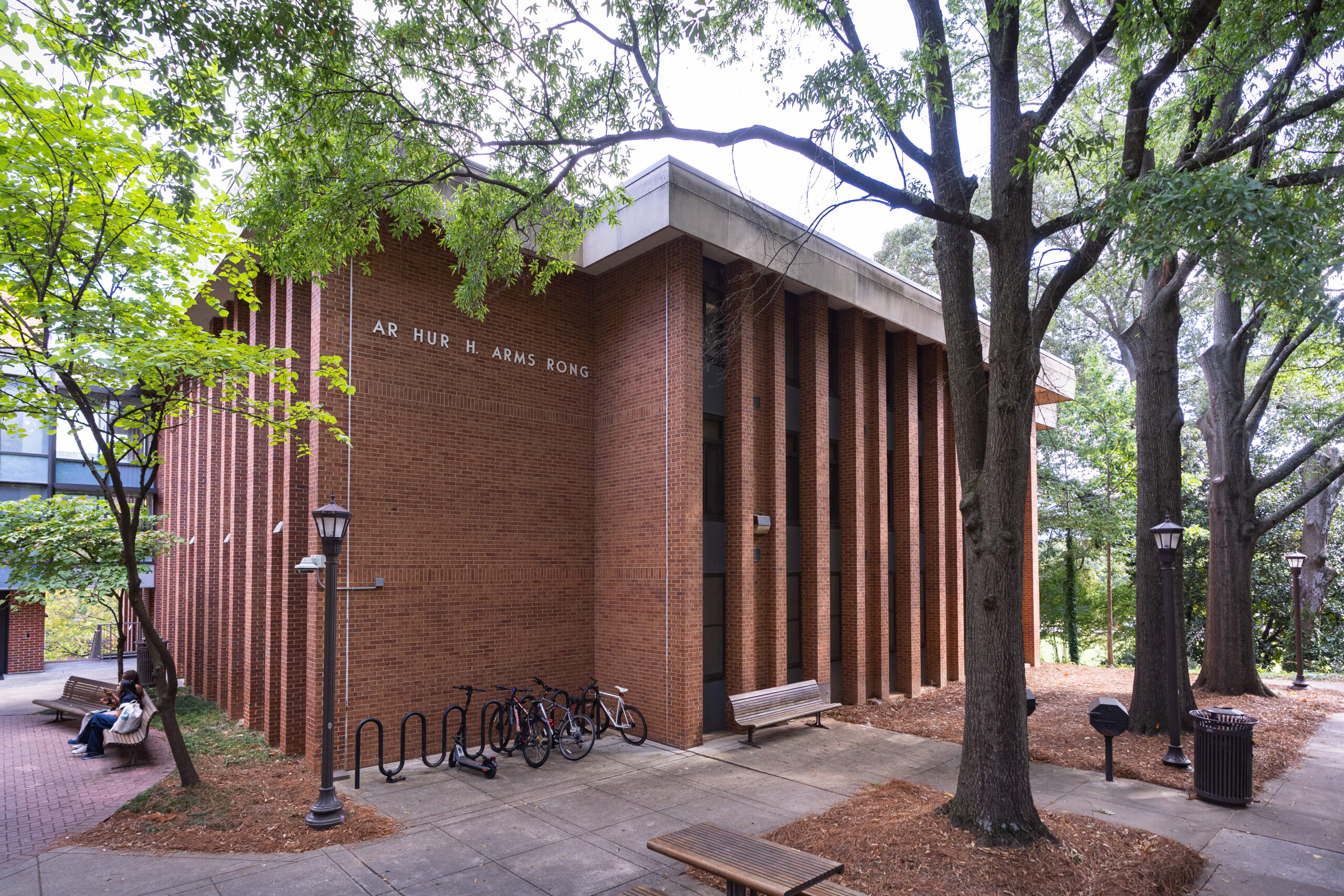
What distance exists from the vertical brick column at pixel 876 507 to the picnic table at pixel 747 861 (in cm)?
1012

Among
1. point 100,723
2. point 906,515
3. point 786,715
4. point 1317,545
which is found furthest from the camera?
point 1317,545

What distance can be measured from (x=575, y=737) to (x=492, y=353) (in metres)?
6.07

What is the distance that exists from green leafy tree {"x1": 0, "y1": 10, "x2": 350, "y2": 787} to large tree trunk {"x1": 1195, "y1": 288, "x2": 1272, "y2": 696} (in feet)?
56.5

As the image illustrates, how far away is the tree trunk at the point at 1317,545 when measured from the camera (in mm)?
22172

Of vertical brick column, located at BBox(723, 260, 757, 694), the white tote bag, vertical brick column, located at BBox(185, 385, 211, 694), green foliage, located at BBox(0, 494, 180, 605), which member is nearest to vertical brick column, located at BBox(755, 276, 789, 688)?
vertical brick column, located at BBox(723, 260, 757, 694)

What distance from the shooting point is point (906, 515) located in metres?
16.7

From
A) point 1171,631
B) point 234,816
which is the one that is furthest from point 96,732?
point 1171,631

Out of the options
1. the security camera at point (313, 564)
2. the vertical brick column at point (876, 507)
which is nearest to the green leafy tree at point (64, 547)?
the security camera at point (313, 564)

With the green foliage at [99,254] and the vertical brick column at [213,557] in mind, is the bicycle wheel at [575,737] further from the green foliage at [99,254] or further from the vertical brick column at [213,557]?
the vertical brick column at [213,557]

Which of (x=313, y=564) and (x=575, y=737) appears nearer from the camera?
(x=313, y=564)

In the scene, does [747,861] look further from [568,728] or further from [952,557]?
[952,557]

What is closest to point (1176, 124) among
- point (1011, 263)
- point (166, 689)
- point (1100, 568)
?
point (1011, 263)

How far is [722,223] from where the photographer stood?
39.6ft

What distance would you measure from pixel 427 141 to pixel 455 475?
16.3ft
